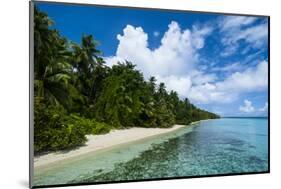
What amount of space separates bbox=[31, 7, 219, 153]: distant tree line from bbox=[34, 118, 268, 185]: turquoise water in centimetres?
33

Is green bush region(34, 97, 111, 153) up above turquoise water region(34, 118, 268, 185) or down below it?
above

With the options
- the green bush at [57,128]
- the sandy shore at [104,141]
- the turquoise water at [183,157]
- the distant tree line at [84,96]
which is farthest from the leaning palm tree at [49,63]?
the turquoise water at [183,157]

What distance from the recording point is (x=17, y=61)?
23.1ft

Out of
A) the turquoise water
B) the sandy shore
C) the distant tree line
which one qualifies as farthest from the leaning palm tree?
the turquoise water

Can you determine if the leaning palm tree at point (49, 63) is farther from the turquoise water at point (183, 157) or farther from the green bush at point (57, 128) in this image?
the turquoise water at point (183, 157)

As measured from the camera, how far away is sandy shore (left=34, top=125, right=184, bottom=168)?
22.2 ft

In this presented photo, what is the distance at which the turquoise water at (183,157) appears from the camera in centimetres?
696

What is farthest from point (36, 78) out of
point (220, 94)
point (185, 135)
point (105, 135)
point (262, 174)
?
point (262, 174)

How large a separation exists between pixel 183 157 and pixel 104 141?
136cm

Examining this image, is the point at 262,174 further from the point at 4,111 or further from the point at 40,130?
the point at 4,111

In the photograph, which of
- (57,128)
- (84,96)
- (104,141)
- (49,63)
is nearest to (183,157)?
(104,141)

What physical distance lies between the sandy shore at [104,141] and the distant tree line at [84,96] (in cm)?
8

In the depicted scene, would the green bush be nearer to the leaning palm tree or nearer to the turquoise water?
the leaning palm tree

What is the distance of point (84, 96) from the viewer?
7062 millimetres
